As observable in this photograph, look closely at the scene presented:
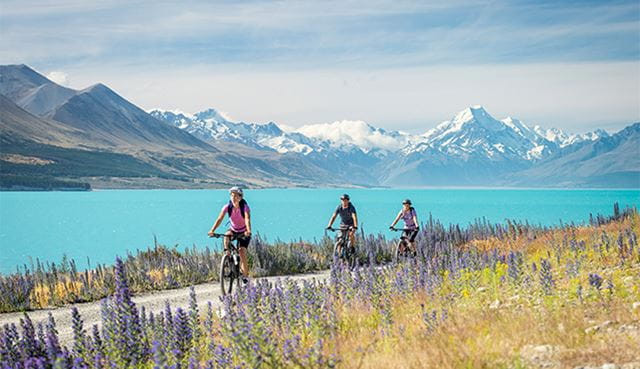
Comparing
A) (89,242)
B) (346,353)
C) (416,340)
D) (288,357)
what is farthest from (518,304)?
(89,242)

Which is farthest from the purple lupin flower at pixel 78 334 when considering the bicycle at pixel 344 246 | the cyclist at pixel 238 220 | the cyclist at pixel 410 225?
the cyclist at pixel 410 225

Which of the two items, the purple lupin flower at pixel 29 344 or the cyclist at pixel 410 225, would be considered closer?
the purple lupin flower at pixel 29 344

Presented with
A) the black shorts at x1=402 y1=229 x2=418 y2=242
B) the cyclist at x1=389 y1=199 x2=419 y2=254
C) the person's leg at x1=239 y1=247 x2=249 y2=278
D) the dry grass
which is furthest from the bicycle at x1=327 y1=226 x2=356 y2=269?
the dry grass

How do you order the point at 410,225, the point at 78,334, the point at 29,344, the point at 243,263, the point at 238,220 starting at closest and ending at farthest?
the point at 78,334 < the point at 29,344 < the point at 238,220 < the point at 243,263 < the point at 410,225

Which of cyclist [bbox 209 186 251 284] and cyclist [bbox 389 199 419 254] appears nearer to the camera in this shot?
cyclist [bbox 209 186 251 284]

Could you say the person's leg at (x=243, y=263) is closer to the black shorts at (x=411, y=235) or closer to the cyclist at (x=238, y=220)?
the cyclist at (x=238, y=220)

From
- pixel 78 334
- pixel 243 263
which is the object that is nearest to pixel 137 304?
pixel 243 263

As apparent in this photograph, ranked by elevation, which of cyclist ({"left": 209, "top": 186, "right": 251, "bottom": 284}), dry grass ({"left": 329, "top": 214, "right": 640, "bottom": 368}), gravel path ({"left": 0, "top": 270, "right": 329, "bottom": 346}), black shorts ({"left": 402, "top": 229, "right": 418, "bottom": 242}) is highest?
cyclist ({"left": 209, "top": 186, "right": 251, "bottom": 284})

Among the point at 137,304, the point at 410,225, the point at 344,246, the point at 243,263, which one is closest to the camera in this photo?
the point at 243,263

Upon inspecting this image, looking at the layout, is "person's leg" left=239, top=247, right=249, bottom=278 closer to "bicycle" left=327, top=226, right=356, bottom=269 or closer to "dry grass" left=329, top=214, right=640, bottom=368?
"bicycle" left=327, top=226, right=356, bottom=269

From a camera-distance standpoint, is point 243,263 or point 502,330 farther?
point 243,263

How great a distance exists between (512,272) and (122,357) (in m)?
6.25

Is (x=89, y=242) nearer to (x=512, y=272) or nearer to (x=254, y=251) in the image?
(x=254, y=251)

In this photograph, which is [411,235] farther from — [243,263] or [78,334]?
[78,334]
